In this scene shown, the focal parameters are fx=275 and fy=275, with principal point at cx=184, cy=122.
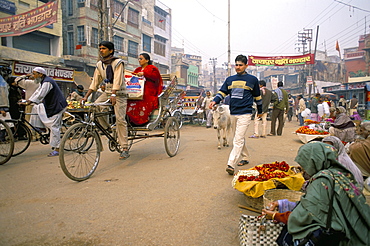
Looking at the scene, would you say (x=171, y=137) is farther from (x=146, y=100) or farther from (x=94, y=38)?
(x=94, y=38)

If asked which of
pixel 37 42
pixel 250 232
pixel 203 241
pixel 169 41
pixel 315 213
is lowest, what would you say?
pixel 203 241

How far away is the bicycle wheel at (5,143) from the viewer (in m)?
5.72

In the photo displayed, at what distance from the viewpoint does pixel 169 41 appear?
45.1 meters

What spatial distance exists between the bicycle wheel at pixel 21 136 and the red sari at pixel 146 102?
276 cm

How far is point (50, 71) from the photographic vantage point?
551 inches

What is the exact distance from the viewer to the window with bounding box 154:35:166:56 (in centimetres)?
4075

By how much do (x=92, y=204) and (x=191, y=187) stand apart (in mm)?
1452

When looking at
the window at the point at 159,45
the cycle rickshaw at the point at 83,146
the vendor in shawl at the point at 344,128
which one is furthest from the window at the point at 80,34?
the vendor in shawl at the point at 344,128

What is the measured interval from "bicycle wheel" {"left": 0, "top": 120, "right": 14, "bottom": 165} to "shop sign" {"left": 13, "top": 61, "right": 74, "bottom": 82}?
23.0 ft

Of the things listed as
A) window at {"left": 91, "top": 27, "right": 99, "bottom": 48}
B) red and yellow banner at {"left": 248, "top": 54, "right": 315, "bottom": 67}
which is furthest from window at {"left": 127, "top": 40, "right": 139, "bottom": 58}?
red and yellow banner at {"left": 248, "top": 54, "right": 315, "bottom": 67}

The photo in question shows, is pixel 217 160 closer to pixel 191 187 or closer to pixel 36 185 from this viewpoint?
pixel 191 187

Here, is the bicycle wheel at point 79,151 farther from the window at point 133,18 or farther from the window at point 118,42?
the window at point 133,18

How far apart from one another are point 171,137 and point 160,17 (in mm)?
39414

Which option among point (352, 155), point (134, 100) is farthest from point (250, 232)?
point (134, 100)
